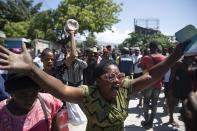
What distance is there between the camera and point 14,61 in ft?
7.36

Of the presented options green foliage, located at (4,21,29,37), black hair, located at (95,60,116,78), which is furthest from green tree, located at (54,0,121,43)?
black hair, located at (95,60,116,78)

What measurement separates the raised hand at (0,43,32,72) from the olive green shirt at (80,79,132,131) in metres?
0.93

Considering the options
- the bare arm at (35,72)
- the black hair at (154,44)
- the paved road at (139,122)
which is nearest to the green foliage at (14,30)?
the paved road at (139,122)

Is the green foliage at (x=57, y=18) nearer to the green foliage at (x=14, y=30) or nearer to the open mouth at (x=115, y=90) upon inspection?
the green foliage at (x=14, y=30)

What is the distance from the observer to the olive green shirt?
313 centimetres

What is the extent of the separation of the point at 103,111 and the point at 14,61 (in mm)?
1139

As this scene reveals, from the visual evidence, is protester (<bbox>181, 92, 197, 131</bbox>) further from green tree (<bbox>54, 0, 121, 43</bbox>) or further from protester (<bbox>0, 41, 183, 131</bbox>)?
green tree (<bbox>54, 0, 121, 43</bbox>)

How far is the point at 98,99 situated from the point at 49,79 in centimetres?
68

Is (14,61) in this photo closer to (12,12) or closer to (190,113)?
(190,113)

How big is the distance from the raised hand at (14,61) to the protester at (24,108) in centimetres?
14

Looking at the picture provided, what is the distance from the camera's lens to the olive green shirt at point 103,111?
123 inches

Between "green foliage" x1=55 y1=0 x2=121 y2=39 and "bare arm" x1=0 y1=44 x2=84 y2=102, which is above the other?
"green foliage" x1=55 y1=0 x2=121 y2=39

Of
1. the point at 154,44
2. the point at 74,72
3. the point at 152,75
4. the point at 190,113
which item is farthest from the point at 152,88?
the point at 190,113

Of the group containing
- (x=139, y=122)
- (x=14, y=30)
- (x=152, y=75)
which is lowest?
(x=139, y=122)
